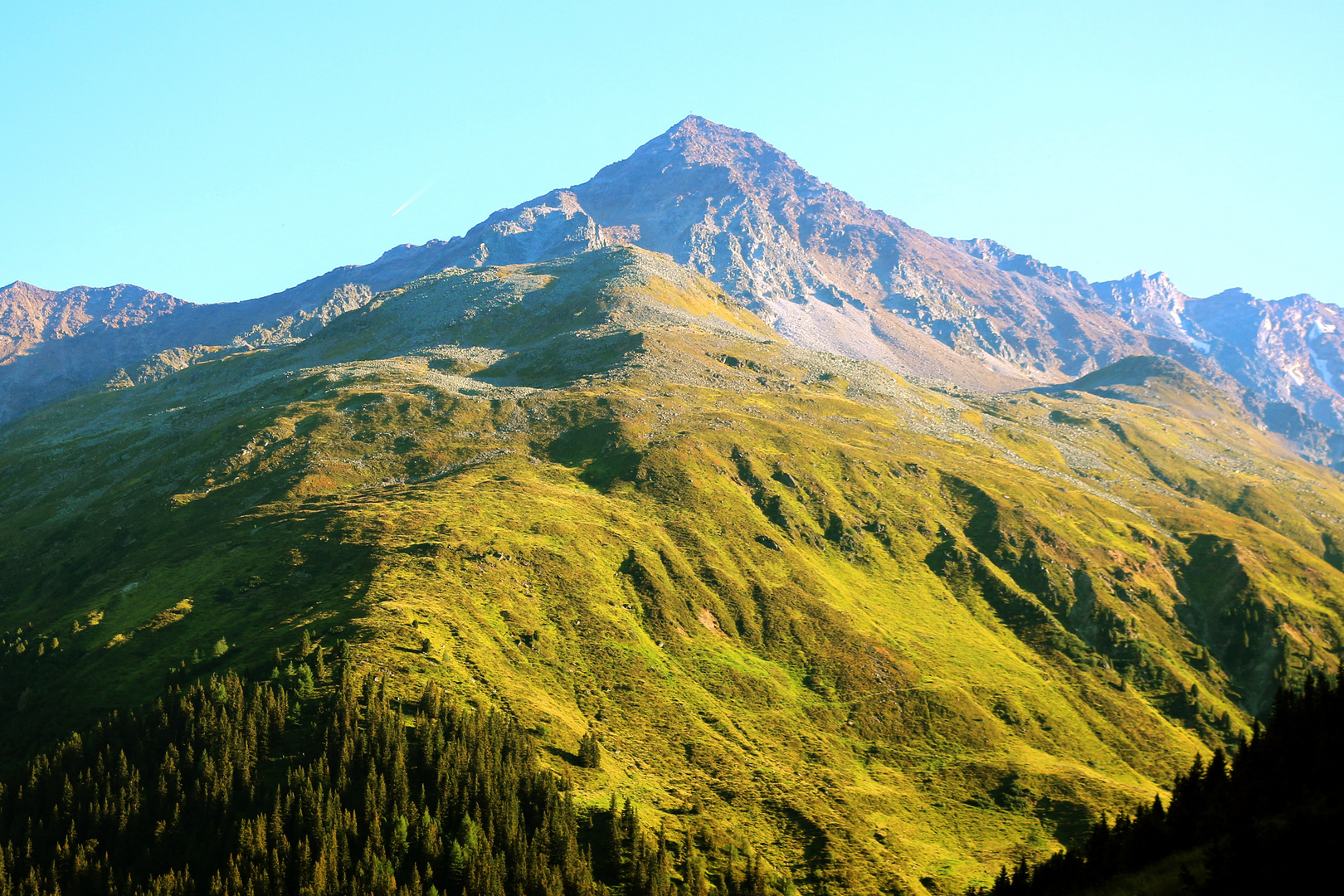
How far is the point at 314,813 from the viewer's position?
7525cm

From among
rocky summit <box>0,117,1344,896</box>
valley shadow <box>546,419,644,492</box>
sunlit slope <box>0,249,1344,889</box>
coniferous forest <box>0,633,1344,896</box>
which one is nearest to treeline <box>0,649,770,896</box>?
coniferous forest <box>0,633,1344,896</box>

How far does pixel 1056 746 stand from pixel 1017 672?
19514 mm

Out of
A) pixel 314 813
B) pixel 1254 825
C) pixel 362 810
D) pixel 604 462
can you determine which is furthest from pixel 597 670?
pixel 1254 825

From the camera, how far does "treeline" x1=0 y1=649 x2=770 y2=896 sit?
72188mm

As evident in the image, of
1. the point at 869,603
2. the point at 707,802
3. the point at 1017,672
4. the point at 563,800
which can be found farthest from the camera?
the point at 869,603

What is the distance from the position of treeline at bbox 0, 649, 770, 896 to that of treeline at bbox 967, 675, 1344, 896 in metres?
35.8

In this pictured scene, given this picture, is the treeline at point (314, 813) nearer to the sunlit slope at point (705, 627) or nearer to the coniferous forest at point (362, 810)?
the coniferous forest at point (362, 810)

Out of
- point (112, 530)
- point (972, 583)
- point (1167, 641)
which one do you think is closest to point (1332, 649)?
point (1167, 641)

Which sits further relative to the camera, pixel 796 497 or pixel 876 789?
pixel 796 497

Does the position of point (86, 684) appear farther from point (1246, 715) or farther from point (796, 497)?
point (1246, 715)

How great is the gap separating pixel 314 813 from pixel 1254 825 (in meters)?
74.6

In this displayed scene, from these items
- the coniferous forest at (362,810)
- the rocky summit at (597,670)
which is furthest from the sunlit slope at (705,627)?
the coniferous forest at (362,810)

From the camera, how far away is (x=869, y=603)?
168125mm

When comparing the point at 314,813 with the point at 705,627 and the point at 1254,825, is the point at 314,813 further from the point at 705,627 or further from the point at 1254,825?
the point at 705,627
